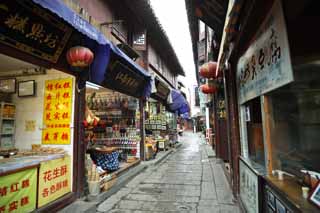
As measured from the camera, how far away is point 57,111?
4512mm

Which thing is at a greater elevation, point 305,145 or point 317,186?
point 305,145

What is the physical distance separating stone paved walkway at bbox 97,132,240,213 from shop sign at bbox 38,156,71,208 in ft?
2.84

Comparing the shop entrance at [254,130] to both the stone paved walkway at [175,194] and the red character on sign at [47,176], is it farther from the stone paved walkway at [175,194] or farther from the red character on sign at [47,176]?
the red character on sign at [47,176]

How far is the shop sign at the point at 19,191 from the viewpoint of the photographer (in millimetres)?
3018

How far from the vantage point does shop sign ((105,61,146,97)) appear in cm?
568

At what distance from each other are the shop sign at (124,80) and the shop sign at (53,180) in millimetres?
2491

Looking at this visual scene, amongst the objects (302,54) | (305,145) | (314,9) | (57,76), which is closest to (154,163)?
(57,76)

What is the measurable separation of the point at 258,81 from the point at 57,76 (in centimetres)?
413

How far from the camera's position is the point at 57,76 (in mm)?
4605

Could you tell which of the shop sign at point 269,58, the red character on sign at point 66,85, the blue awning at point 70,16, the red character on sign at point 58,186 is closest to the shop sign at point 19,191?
the red character on sign at point 58,186

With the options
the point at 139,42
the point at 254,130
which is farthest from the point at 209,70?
the point at 139,42

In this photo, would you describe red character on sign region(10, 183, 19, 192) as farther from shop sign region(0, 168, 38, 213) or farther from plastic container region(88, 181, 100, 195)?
plastic container region(88, 181, 100, 195)

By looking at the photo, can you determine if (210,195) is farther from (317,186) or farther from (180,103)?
(180,103)

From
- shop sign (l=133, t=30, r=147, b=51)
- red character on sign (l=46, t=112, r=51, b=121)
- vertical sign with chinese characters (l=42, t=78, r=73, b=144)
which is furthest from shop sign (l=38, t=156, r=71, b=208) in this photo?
shop sign (l=133, t=30, r=147, b=51)
